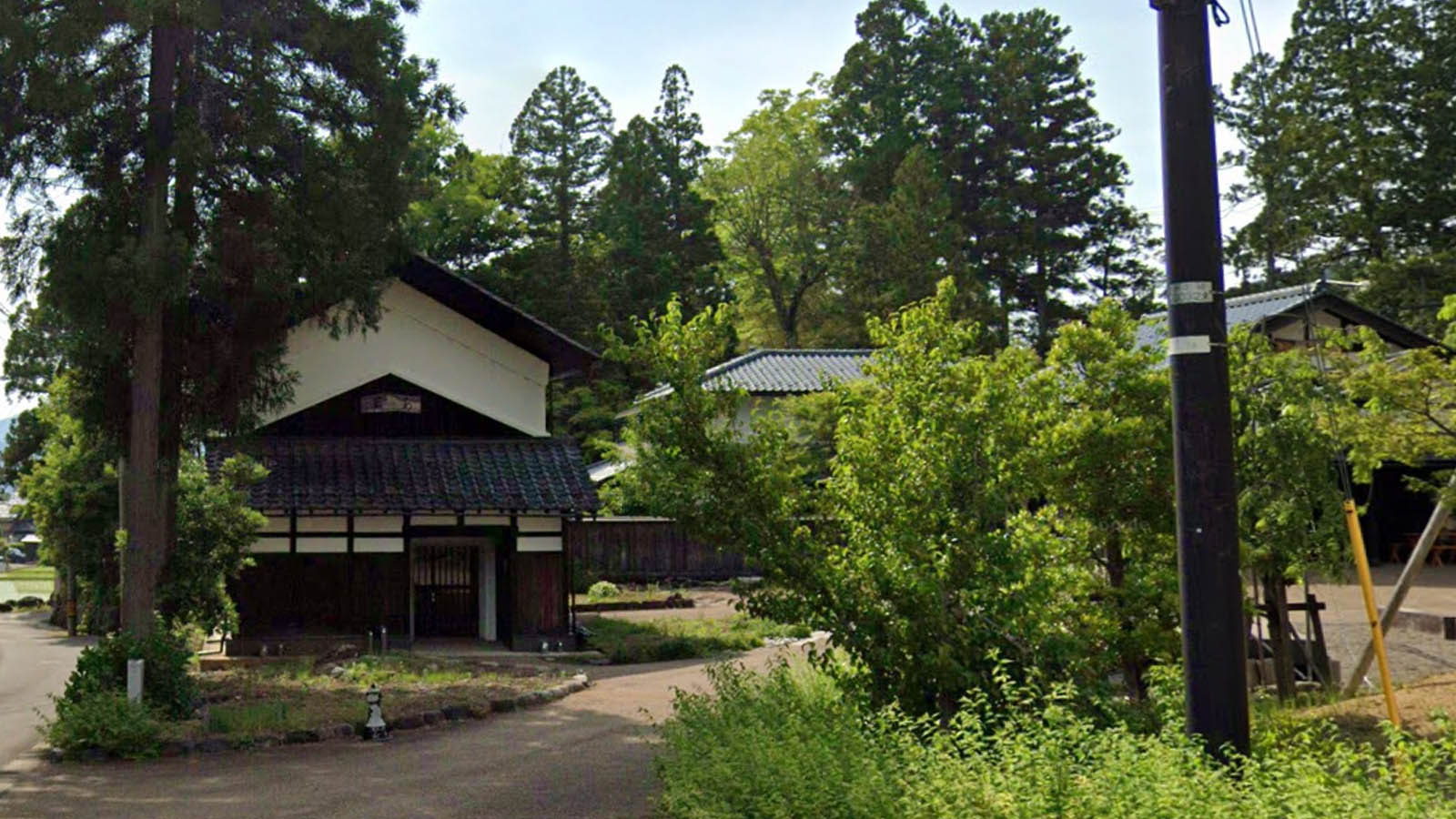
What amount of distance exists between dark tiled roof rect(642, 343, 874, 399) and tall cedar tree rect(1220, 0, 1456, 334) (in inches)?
550

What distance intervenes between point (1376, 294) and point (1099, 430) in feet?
106

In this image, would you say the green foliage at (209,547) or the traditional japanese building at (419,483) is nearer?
the green foliage at (209,547)

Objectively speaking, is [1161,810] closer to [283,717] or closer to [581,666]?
[283,717]

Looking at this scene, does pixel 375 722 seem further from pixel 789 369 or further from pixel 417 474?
pixel 789 369

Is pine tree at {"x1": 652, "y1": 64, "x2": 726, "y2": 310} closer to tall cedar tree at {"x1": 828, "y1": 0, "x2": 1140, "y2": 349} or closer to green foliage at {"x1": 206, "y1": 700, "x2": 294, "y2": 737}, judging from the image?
tall cedar tree at {"x1": 828, "y1": 0, "x2": 1140, "y2": 349}

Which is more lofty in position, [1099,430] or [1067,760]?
[1099,430]

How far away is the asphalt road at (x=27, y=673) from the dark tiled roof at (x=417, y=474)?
Answer: 4240 mm

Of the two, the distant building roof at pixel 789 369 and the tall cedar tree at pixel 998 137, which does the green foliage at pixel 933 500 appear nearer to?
the distant building roof at pixel 789 369

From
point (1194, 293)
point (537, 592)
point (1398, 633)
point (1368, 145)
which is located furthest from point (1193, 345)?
point (1368, 145)

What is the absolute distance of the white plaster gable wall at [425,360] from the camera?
77.5ft

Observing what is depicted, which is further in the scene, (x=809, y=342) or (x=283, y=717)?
(x=809, y=342)

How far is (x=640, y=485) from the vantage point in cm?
1018

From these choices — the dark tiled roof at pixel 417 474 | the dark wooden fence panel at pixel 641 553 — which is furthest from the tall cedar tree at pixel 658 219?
the dark tiled roof at pixel 417 474

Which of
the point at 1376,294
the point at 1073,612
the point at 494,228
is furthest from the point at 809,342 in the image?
the point at 1073,612
